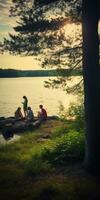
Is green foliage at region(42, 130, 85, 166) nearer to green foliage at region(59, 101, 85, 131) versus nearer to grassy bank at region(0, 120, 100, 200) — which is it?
grassy bank at region(0, 120, 100, 200)

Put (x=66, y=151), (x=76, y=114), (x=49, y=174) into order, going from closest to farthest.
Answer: (x=49, y=174)
(x=66, y=151)
(x=76, y=114)

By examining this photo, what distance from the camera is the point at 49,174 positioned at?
13039 millimetres

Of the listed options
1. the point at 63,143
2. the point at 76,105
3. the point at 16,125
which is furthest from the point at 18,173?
the point at 16,125

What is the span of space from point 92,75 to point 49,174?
11.4ft

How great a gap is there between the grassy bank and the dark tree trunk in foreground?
3.58 feet

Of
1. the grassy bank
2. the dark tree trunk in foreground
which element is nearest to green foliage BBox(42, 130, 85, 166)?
the grassy bank

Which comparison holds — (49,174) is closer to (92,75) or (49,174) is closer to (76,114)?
(92,75)

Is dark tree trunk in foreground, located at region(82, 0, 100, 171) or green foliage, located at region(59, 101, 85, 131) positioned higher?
dark tree trunk in foreground, located at region(82, 0, 100, 171)

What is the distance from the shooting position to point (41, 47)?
48.8ft

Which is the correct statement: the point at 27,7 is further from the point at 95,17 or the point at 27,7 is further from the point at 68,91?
the point at 68,91

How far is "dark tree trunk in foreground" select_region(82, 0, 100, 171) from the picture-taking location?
497 inches

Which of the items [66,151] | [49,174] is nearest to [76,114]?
[66,151]

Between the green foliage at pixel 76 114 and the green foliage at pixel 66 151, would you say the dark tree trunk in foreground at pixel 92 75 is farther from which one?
the green foliage at pixel 76 114

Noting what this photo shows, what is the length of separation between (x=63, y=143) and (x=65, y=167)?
2.24 meters
